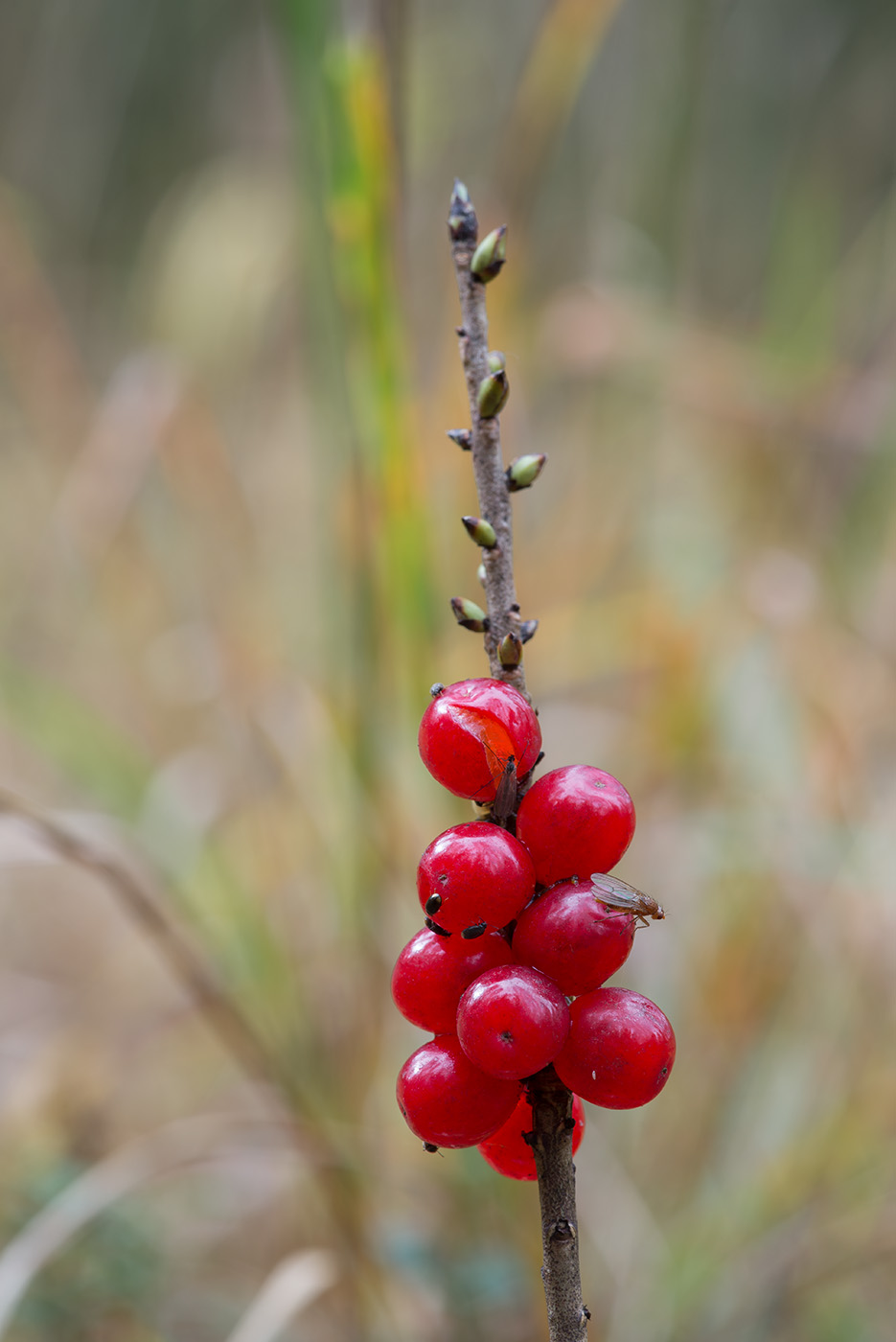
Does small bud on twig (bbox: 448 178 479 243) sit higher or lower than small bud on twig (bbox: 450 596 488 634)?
higher

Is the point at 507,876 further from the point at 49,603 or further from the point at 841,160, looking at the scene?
the point at 841,160

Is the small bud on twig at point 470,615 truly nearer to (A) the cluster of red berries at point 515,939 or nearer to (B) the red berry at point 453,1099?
(A) the cluster of red berries at point 515,939

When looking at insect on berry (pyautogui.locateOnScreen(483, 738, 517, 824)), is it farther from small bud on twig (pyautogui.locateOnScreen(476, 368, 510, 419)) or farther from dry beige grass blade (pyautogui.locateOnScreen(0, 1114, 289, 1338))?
dry beige grass blade (pyautogui.locateOnScreen(0, 1114, 289, 1338))

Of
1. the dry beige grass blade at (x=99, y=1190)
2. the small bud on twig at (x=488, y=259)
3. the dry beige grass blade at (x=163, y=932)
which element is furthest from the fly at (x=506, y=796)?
Answer: the dry beige grass blade at (x=99, y=1190)

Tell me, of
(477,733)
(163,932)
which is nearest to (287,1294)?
(163,932)

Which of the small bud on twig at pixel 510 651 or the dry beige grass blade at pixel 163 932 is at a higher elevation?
the dry beige grass blade at pixel 163 932

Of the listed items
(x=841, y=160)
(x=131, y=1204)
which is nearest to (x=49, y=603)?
(x=131, y=1204)

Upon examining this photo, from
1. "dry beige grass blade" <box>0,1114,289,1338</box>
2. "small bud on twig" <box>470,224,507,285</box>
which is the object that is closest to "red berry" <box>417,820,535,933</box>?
"small bud on twig" <box>470,224,507,285</box>
